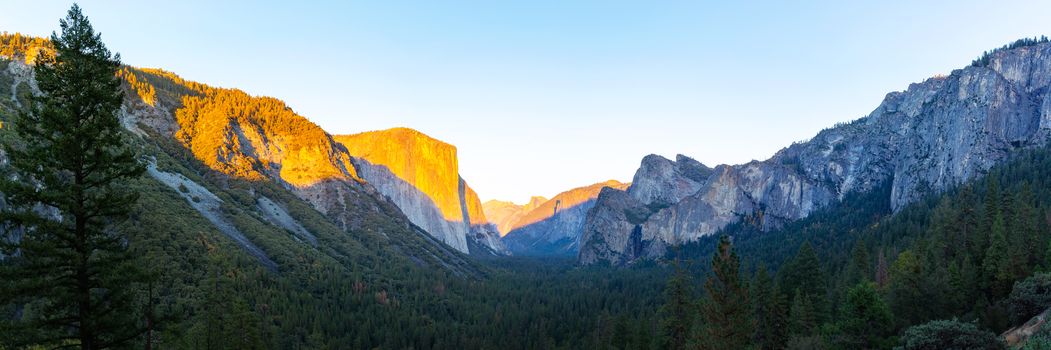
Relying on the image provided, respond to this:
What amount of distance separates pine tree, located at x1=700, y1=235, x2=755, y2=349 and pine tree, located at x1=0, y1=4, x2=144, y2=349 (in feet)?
91.1

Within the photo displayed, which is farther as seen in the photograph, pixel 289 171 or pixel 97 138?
pixel 289 171

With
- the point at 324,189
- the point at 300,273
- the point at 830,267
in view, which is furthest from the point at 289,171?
the point at 830,267

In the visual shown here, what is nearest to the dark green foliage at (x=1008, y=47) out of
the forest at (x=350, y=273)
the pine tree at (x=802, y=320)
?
the forest at (x=350, y=273)

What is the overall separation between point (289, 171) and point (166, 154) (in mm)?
43841

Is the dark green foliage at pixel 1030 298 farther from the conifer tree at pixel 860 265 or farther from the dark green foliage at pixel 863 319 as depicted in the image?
the conifer tree at pixel 860 265

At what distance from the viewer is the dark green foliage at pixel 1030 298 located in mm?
37500

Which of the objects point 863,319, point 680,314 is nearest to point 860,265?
point 680,314

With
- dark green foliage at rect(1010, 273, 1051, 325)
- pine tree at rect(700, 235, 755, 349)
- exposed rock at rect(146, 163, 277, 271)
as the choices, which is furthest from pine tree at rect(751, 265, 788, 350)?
exposed rock at rect(146, 163, 277, 271)

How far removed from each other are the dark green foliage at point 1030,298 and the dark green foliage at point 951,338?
8508mm

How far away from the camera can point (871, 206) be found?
7721 inches

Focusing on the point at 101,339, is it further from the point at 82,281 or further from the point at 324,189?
the point at 324,189

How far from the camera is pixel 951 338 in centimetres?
3256

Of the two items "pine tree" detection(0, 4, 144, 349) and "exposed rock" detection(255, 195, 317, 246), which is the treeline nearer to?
"pine tree" detection(0, 4, 144, 349)

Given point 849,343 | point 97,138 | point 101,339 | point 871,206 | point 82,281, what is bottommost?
point 849,343
